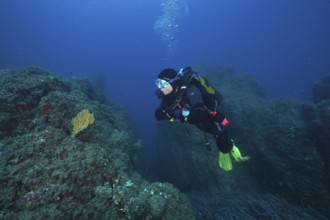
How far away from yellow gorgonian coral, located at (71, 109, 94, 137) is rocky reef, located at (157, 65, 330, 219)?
230 cm

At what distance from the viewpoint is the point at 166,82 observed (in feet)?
14.1

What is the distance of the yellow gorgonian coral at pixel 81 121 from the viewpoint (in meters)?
4.28

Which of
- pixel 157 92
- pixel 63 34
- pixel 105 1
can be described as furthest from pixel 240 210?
pixel 63 34

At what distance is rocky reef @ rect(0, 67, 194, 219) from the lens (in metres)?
2.67

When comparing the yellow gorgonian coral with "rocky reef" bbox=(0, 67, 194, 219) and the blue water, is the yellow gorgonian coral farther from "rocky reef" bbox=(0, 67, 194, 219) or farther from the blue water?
the blue water

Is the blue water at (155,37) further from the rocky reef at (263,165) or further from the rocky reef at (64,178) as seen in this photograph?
the rocky reef at (64,178)

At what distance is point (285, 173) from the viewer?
7.06 m

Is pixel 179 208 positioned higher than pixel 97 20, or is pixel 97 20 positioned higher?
pixel 97 20

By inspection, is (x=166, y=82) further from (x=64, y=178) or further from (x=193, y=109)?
(x=64, y=178)

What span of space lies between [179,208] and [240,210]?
12.7 feet

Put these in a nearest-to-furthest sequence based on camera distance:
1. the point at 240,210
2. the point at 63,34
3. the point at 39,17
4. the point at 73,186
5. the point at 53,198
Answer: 1. the point at 53,198
2. the point at 73,186
3. the point at 240,210
4. the point at 39,17
5. the point at 63,34

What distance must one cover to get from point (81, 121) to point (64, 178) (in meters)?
1.62

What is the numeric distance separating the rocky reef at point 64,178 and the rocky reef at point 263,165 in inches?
77.0

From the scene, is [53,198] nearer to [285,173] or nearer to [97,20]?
[285,173]
